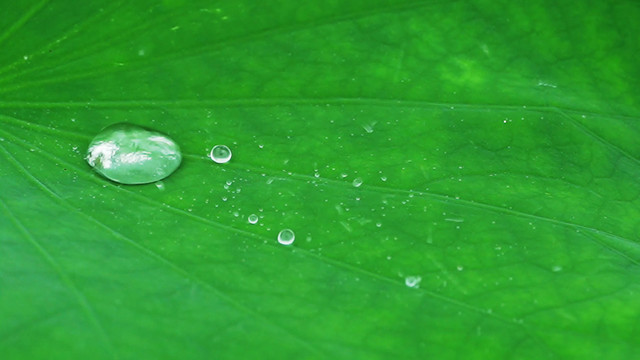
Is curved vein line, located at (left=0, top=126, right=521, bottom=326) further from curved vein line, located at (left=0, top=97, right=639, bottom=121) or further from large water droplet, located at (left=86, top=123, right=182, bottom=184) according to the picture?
curved vein line, located at (left=0, top=97, right=639, bottom=121)

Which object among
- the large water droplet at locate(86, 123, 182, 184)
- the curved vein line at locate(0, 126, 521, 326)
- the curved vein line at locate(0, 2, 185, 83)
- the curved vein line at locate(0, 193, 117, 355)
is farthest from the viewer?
the curved vein line at locate(0, 2, 185, 83)

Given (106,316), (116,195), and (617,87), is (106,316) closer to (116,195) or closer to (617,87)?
(116,195)

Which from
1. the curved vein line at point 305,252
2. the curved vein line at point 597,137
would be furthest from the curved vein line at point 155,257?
the curved vein line at point 597,137

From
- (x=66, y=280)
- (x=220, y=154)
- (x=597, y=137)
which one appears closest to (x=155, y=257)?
(x=66, y=280)

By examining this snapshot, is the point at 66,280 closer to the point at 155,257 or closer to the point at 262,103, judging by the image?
the point at 155,257

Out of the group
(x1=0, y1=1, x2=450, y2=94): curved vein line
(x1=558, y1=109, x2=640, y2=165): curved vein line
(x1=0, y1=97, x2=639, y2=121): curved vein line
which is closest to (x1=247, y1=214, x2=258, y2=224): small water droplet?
(x1=0, y1=97, x2=639, y2=121): curved vein line

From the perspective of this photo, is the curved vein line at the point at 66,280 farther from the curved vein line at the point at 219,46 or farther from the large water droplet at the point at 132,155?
the curved vein line at the point at 219,46
